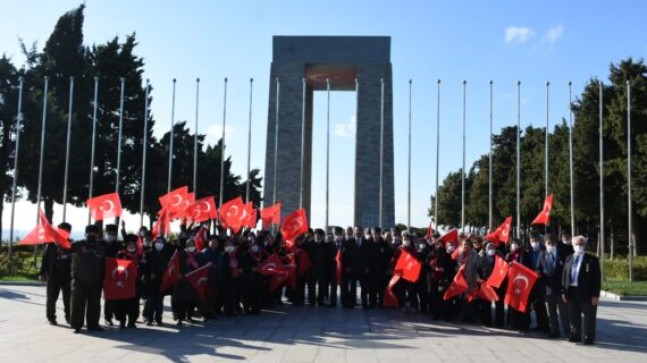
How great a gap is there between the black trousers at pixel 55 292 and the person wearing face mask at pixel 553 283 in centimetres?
892

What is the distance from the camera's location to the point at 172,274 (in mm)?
12000

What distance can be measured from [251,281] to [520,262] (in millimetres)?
5741

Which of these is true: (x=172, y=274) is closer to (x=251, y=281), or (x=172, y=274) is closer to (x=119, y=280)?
(x=119, y=280)

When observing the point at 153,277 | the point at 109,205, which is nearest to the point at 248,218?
the point at 109,205

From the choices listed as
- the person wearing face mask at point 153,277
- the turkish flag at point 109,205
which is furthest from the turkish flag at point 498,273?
the turkish flag at point 109,205

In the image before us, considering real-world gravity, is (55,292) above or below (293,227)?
below

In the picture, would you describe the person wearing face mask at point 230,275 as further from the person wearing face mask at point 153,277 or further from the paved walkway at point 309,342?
the person wearing face mask at point 153,277

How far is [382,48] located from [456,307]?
25.2 meters

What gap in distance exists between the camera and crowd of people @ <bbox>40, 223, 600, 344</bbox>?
11055 millimetres

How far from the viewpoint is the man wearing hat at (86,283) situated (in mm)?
10945

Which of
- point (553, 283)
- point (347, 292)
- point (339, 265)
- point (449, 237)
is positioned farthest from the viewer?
point (347, 292)

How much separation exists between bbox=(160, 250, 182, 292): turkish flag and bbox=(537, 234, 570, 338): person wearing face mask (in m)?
6.92

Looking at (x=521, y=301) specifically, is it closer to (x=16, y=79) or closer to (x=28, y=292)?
(x=28, y=292)

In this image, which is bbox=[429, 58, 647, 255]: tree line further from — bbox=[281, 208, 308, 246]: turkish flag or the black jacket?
the black jacket
